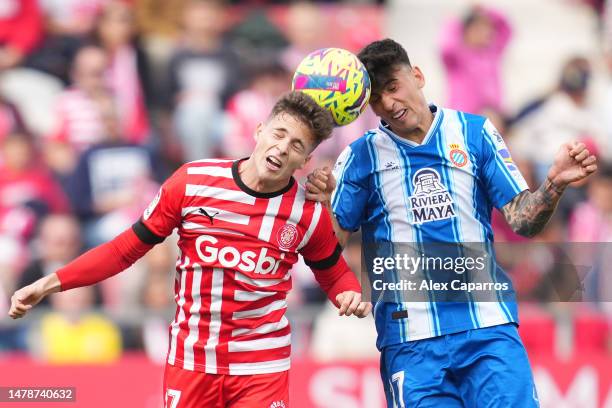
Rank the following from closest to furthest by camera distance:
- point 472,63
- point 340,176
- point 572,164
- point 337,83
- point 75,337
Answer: point 572,164 → point 337,83 → point 340,176 → point 75,337 → point 472,63

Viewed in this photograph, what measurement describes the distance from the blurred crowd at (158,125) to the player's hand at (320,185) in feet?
12.3

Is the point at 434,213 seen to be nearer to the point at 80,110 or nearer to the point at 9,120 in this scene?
the point at 80,110

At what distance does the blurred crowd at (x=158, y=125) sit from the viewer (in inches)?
373

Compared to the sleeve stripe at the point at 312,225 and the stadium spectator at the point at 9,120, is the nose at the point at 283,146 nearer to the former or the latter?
the sleeve stripe at the point at 312,225

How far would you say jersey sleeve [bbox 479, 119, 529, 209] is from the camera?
18.5 ft

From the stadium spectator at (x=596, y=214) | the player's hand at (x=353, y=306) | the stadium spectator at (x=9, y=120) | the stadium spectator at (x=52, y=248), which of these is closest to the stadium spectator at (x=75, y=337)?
the stadium spectator at (x=52, y=248)

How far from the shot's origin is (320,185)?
5.61m

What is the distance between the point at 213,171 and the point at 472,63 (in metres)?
7.20

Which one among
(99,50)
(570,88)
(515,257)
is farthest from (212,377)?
(570,88)

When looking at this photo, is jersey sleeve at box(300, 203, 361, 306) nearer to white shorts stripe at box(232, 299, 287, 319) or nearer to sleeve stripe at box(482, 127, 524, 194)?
white shorts stripe at box(232, 299, 287, 319)

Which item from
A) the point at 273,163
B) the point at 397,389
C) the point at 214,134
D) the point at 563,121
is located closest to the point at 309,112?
the point at 273,163

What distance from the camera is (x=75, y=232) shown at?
1025 cm

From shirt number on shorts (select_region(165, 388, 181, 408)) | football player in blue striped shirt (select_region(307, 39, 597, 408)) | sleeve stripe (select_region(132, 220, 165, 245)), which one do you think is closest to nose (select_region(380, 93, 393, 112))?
football player in blue striped shirt (select_region(307, 39, 597, 408))

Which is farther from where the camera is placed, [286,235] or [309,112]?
[286,235]
